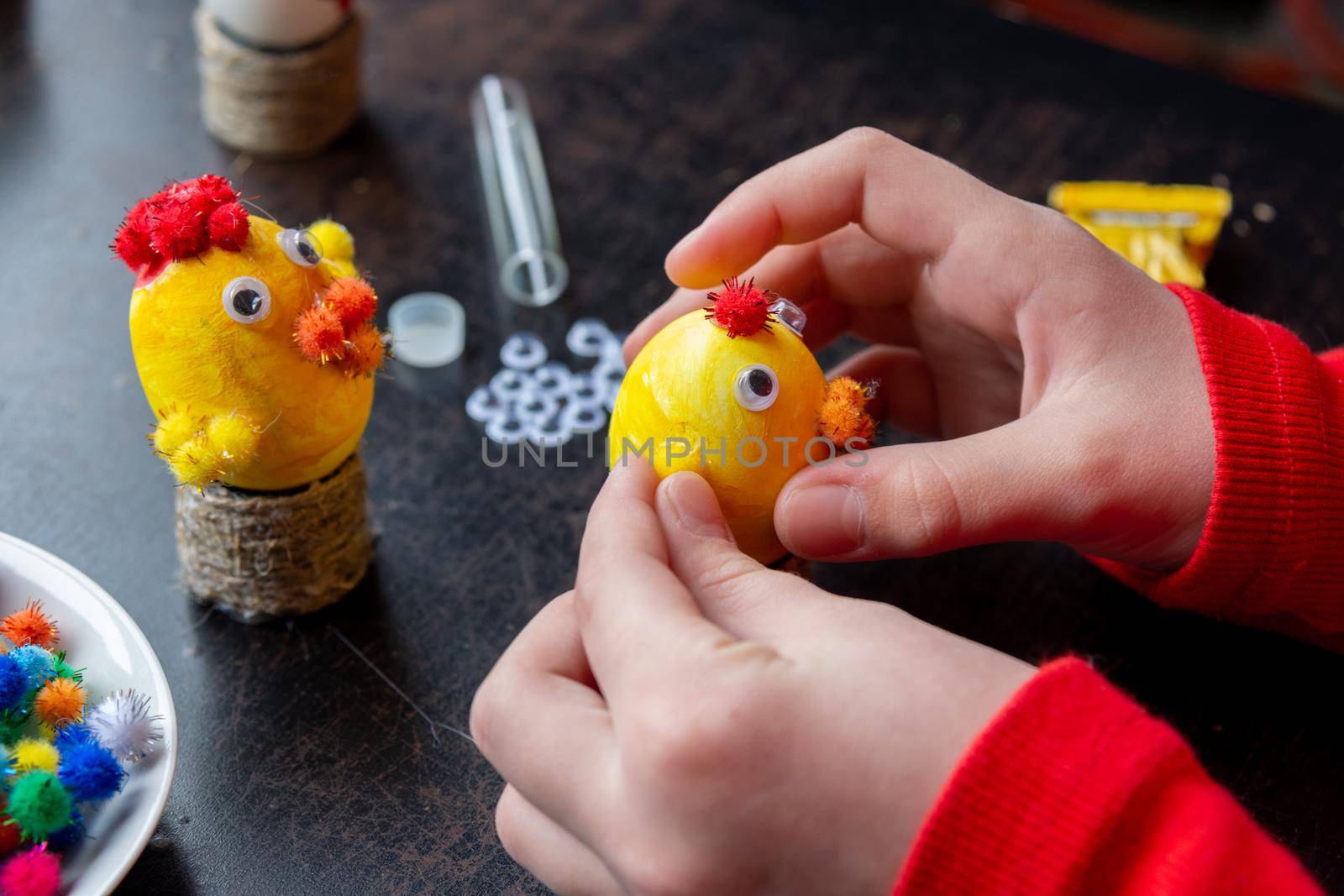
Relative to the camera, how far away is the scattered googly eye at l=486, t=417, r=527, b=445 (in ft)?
3.23

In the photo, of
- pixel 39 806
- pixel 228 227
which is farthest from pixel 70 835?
pixel 228 227

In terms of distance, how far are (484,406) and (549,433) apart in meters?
0.07

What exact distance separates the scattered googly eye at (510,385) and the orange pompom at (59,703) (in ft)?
1.44

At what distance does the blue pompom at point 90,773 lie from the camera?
2.04 ft

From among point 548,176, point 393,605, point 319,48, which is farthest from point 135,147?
point 393,605

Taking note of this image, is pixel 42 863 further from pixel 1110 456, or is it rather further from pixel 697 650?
pixel 1110 456

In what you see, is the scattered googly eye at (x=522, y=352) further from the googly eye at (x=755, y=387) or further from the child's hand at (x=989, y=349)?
the googly eye at (x=755, y=387)

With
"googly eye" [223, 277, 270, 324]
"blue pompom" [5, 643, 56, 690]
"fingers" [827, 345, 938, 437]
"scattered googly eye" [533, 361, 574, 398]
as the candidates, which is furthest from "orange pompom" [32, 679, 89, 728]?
"fingers" [827, 345, 938, 437]

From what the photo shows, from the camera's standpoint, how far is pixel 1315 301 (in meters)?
1.14

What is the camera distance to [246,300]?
27.9 inches

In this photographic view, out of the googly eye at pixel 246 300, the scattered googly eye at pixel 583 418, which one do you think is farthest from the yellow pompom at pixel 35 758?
the scattered googly eye at pixel 583 418

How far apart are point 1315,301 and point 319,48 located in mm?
1042

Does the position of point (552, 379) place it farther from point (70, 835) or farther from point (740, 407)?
point (70, 835)

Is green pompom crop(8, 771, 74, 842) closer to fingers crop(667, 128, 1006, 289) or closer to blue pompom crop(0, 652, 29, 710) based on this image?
blue pompom crop(0, 652, 29, 710)
